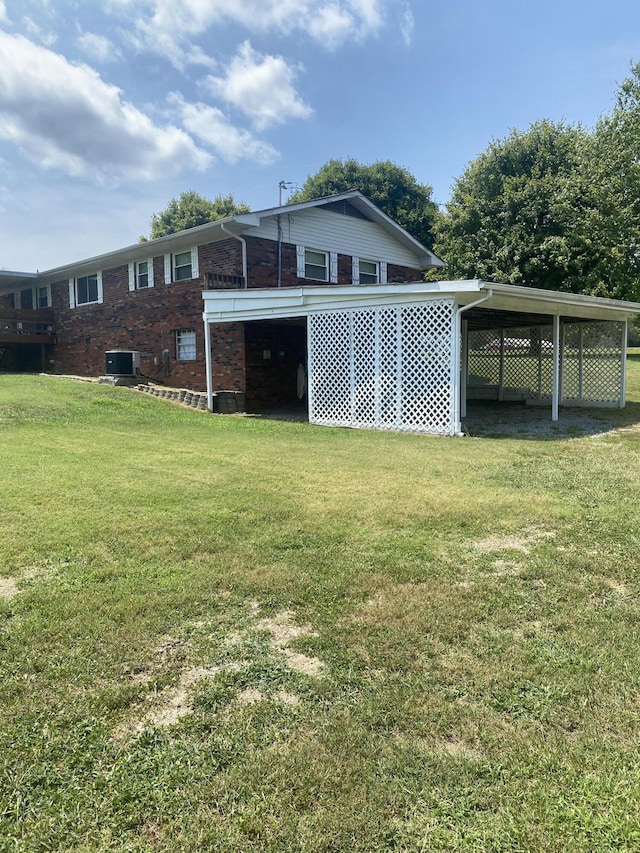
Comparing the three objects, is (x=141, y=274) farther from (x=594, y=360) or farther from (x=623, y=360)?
(x=623, y=360)

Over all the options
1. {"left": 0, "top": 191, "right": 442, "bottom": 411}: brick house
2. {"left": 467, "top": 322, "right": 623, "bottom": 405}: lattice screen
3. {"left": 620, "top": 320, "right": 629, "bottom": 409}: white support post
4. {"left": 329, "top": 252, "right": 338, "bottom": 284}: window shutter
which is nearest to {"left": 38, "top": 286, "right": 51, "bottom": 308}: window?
{"left": 0, "top": 191, "right": 442, "bottom": 411}: brick house

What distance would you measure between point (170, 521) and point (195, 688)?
2227 mm

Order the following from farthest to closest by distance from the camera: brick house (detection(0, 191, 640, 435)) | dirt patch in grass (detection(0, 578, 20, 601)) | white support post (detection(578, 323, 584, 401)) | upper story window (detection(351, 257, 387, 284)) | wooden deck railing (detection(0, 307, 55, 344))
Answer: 1. wooden deck railing (detection(0, 307, 55, 344))
2. upper story window (detection(351, 257, 387, 284))
3. white support post (detection(578, 323, 584, 401))
4. brick house (detection(0, 191, 640, 435))
5. dirt patch in grass (detection(0, 578, 20, 601))

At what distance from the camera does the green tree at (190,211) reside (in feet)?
117

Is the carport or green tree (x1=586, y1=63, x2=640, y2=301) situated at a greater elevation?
green tree (x1=586, y1=63, x2=640, y2=301)

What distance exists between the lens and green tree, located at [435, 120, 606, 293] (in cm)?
2205

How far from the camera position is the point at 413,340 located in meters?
10.6

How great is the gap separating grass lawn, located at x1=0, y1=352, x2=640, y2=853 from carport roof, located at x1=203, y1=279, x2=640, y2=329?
523 cm

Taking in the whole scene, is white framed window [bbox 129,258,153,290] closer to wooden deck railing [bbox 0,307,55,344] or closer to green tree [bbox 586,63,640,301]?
wooden deck railing [bbox 0,307,55,344]

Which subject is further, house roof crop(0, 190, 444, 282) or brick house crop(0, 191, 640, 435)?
house roof crop(0, 190, 444, 282)

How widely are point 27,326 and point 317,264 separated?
12.7 m

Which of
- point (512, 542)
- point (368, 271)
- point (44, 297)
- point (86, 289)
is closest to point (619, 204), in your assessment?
point (368, 271)

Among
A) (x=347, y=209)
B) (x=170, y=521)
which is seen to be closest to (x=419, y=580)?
(x=170, y=521)

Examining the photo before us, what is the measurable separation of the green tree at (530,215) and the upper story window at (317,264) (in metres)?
9.57
